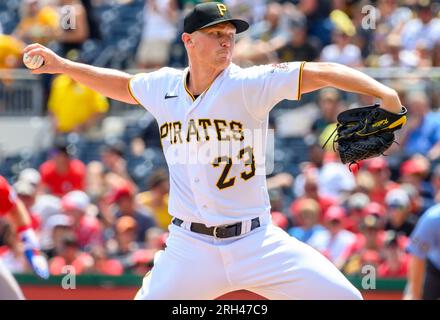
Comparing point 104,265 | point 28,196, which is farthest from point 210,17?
point 28,196

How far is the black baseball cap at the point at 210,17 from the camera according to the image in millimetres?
5867

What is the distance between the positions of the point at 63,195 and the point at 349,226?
10.5ft

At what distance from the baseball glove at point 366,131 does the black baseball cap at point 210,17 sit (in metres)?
0.77

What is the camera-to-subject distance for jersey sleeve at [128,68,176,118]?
6164 millimetres

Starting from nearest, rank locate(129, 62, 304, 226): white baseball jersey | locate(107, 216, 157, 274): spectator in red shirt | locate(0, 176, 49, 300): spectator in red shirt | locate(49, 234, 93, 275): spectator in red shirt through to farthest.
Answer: locate(129, 62, 304, 226): white baseball jersey < locate(0, 176, 49, 300): spectator in red shirt < locate(107, 216, 157, 274): spectator in red shirt < locate(49, 234, 93, 275): spectator in red shirt

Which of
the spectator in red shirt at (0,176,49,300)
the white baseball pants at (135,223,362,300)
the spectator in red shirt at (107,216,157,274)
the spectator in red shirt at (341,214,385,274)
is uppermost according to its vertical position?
the white baseball pants at (135,223,362,300)

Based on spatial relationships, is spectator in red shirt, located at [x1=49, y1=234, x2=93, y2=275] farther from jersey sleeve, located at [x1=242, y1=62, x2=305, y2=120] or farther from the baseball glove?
the baseball glove

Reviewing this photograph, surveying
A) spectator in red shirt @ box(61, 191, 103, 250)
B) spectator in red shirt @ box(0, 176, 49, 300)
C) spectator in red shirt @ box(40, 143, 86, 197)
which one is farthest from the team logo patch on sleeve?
spectator in red shirt @ box(40, 143, 86, 197)

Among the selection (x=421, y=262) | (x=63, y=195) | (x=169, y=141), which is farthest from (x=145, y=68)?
(x=169, y=141)

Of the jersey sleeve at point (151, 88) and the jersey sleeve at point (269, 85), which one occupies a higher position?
the jersey sleeve at point (269, 85)

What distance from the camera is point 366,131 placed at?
5625 millimetres

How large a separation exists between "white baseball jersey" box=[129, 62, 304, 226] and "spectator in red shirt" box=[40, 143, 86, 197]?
5729 mm

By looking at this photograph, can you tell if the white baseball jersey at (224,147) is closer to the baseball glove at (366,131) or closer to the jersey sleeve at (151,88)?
the jersey sleeve at (151,88)

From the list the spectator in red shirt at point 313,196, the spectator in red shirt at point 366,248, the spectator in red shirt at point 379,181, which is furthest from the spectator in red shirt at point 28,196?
Answer: the spectator in red shirt at point 379,181
